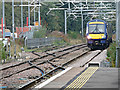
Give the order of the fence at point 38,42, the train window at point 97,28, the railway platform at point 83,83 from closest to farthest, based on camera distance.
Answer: the railway platform at point 83,83, the train window at point 97,28, the fence at point 38,42

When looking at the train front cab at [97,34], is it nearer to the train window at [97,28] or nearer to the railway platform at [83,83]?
the train window at [97,28]

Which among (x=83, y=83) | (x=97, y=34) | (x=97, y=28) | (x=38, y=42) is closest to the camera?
(x=83, y=83)

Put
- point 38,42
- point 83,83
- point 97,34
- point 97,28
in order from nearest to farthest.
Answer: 1. point 83,83
2. point 97,34
3. point 97,28
4. point 38,42

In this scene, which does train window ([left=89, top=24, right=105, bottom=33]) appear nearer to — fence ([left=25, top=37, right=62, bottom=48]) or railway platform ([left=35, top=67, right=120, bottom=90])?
fence ([left=25, top=37, right=62, bottom=48])

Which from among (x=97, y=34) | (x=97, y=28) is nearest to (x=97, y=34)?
(x=97, y=34)

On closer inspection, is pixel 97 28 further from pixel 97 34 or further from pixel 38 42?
pixel 38 42

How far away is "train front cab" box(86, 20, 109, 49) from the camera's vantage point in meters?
31.8

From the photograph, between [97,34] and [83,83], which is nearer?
[83,83]

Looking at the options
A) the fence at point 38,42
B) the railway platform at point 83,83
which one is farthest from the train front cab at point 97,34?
the railway platform at point 83,83

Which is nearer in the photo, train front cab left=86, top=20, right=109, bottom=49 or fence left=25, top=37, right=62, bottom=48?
train front cab left=86, top=20, right=109, bottom=49

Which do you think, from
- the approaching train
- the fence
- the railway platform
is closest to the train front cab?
the approaching train

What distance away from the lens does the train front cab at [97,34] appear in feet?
104

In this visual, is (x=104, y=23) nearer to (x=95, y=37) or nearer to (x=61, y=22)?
(x=95, y=37)

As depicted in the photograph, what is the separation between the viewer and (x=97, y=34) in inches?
1262
